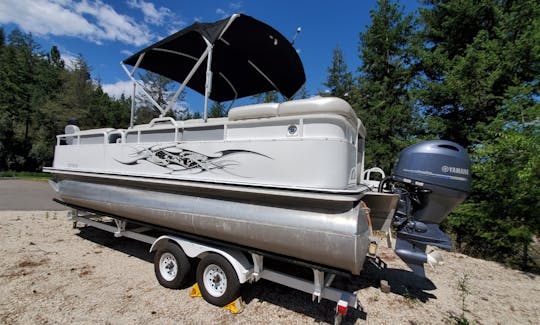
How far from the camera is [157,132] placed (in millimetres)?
3914

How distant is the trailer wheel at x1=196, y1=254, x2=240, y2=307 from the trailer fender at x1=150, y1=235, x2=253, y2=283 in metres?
0.06

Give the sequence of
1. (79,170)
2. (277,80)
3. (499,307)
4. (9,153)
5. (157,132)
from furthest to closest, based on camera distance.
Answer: (9,153), (277,80), (79,170), (157,132), (499,307)

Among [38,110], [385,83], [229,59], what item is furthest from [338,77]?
[38,110]

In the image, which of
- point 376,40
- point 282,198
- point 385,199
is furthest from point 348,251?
point 376,40

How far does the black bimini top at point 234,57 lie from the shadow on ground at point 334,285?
366cm

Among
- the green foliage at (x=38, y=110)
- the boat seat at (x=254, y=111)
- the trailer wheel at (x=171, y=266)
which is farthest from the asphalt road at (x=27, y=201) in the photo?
the green foliage at (x=38, y=110)

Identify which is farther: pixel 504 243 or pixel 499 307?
pixel 504 243

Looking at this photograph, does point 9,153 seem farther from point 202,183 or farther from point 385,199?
point 385,199

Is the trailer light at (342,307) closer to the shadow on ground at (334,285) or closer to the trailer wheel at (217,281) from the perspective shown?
the shadow on ground at (334,285)

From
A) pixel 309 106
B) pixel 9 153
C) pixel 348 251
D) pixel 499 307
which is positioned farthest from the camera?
pixel 9 153

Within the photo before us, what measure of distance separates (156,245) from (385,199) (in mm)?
3369

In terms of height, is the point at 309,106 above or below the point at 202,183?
above

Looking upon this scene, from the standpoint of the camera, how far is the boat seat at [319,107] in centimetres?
264

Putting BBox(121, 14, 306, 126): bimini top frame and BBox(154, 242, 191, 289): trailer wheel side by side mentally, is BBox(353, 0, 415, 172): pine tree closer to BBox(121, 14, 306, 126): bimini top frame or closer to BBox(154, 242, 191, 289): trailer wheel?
BBox(121, 14, 306, 126): bimini top frame
